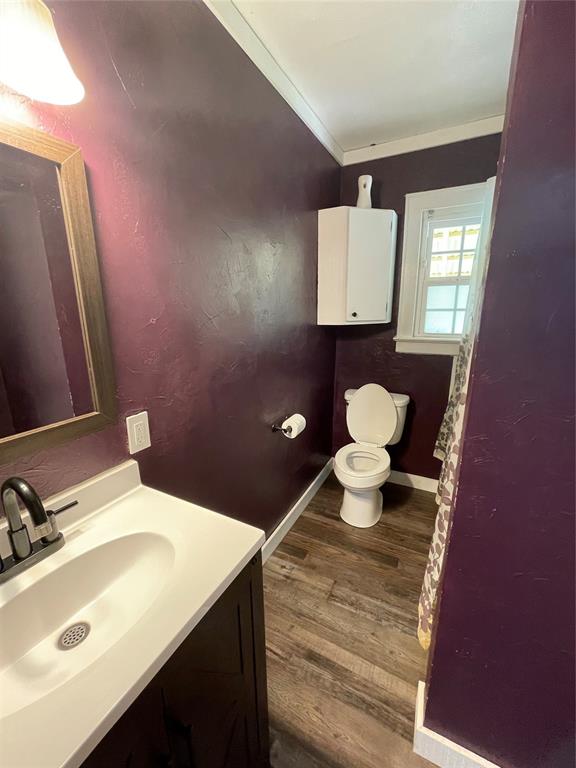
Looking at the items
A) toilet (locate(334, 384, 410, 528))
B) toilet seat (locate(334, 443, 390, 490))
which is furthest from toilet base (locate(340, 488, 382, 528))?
toilet seat (locate(334, 443, 390, 490))

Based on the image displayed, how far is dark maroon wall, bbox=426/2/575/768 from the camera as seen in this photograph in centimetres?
58

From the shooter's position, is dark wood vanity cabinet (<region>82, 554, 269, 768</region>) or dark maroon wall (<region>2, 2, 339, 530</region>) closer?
dark wood vanity cabinet (<region>82, 554, 269, 768</region>)

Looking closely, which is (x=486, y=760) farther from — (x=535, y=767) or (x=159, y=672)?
(x=159, y=672)

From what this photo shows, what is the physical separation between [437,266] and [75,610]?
2.47 m

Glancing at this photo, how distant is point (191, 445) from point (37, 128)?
97cm

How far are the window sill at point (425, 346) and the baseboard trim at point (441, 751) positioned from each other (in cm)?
183

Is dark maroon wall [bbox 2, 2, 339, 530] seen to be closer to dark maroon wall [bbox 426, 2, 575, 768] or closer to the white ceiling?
the white ceiling

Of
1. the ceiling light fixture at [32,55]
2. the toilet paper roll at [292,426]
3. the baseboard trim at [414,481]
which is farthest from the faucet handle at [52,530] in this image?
the baseboard trim at [414,481]

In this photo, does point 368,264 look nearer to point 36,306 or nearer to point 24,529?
point 36,306

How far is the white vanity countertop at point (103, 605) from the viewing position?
1.44 feet

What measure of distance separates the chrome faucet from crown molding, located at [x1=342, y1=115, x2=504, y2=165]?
8.37 ft

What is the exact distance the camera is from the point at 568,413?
642 millimetres

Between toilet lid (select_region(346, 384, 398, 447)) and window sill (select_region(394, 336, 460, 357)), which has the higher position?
window sill (select_region(394, 336, 460, 357))

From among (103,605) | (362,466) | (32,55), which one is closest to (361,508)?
(362,466)
